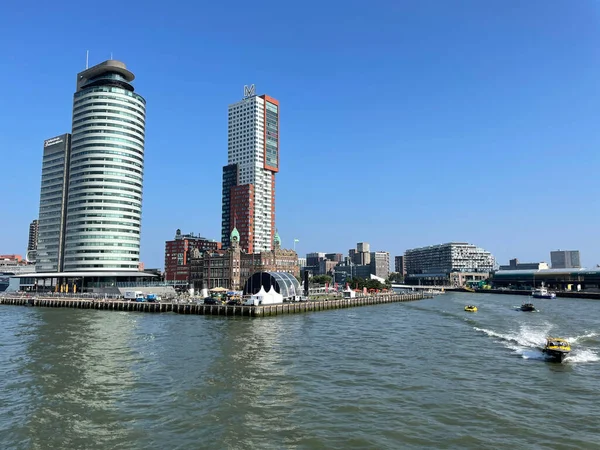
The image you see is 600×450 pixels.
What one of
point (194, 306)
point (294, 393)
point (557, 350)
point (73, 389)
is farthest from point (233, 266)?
point (294, 393)

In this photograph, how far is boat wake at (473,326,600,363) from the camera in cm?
5375

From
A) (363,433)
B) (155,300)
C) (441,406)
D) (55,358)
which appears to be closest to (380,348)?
(441,406)

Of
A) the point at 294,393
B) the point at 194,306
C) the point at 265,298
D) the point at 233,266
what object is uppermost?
the point at 233,266

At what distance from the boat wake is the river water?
0.94ft

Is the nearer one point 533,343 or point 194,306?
point 533,343

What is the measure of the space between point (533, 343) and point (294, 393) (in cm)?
4286

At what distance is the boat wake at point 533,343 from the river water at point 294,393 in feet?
0.94

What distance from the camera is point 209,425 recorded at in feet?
99.3

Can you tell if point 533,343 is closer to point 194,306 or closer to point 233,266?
point 194,306

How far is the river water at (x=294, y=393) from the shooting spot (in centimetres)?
2841

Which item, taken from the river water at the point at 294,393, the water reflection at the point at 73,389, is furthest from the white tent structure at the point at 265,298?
the water reflection at the point at 73,389

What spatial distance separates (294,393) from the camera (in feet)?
123

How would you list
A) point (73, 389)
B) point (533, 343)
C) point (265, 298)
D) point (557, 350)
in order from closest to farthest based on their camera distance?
point (73, 389), point (557, 350), point (533, 343), point (265, 298)

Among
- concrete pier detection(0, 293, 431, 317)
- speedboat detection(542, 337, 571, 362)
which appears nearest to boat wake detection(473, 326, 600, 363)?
speedboat detection(542, 337, 571, 362)
